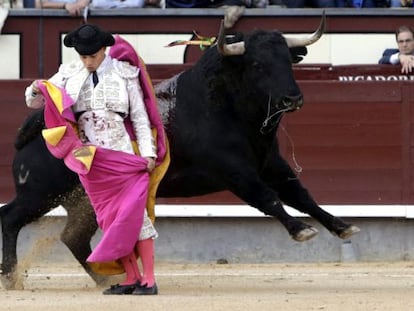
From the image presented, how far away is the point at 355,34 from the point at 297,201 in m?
3.38

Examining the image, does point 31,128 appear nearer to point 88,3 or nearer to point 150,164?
point 150,164

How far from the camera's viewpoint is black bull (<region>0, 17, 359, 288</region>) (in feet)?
26.3

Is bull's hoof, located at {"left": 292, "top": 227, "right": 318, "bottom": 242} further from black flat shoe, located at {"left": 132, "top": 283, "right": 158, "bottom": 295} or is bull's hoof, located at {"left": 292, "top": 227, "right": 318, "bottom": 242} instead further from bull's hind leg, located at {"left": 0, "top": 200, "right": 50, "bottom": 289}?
bull's hind leg, located at {"left": 0, "top": 200, "right": 50, "bottom": 289}

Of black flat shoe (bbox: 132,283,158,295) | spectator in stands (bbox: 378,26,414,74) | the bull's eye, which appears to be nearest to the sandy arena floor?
black flat shoe (bbox: 132,283,158,295)

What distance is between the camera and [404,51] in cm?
1100

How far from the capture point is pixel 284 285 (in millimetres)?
8875

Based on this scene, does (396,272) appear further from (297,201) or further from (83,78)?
(83,78)

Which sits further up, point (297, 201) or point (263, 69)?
point (263, 69)

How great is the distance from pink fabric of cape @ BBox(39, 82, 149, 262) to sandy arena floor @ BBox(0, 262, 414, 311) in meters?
0.28

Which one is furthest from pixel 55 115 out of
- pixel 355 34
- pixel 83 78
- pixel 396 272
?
pixel 355 34

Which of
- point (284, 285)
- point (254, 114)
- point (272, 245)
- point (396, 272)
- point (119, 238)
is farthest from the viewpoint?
point (272, 245)

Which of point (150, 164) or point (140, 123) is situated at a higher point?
point (140, 123)

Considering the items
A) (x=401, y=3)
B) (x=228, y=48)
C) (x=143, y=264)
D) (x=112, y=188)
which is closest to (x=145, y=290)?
(x=143, y=264)

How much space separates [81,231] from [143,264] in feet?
3.45
